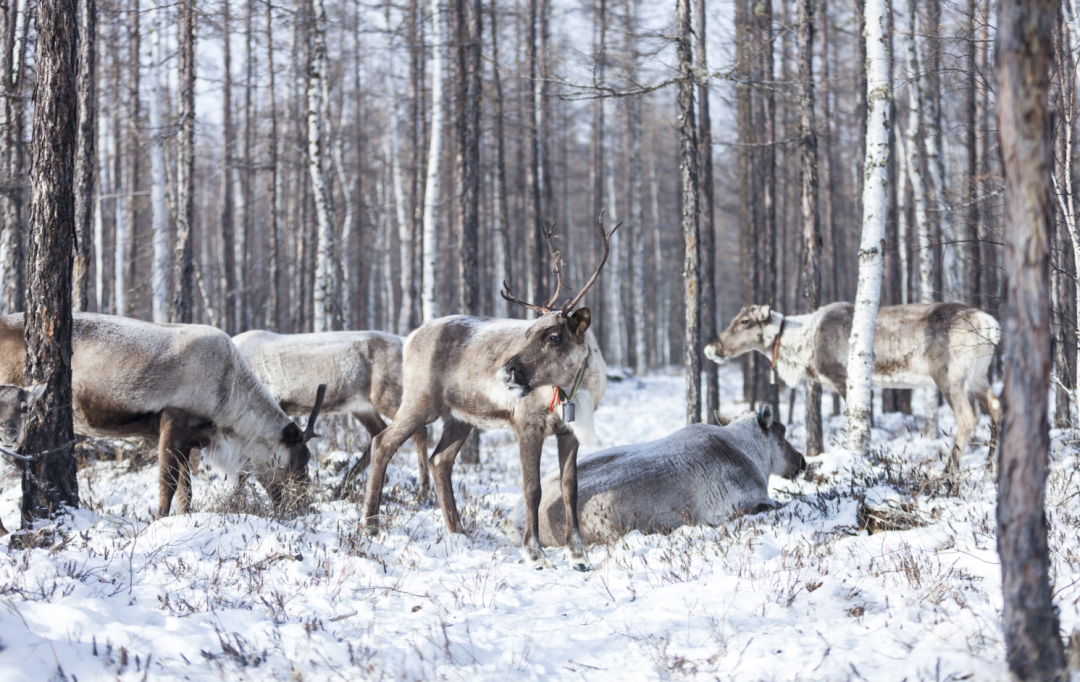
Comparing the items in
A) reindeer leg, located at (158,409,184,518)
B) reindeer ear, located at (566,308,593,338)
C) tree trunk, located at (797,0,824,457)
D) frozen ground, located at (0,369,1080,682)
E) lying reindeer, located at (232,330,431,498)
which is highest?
tree trunk, located at (797,0,824,457)

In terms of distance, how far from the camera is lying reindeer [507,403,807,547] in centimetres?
563

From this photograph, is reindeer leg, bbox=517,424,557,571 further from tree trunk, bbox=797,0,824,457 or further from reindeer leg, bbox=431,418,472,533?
tree trunk, bbox=797,0,824,457

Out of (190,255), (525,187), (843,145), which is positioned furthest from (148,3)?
(843,145)

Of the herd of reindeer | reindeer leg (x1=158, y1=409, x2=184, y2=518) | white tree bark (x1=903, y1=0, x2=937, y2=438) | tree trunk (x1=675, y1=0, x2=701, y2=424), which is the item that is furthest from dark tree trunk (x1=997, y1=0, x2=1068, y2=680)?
white tree bark (x1=903, y1=0, x2=937, y2=438)

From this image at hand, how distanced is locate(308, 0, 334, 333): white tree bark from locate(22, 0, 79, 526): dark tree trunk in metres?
7.14

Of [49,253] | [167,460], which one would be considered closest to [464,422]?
[167,460]

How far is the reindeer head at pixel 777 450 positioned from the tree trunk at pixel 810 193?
309 centimetres

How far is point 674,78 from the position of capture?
8969 mm

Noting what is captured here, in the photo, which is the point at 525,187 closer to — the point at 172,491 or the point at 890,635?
the point at 172,491

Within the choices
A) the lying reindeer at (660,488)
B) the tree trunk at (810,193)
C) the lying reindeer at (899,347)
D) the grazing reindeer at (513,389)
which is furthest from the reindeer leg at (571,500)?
the tree trunk at (810,193)

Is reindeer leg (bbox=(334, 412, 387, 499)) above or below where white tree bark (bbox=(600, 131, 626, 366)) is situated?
below

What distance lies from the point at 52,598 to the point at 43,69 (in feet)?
12.1

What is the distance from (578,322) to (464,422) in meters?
1.43

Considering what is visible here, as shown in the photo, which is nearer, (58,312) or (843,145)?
(58,312)
